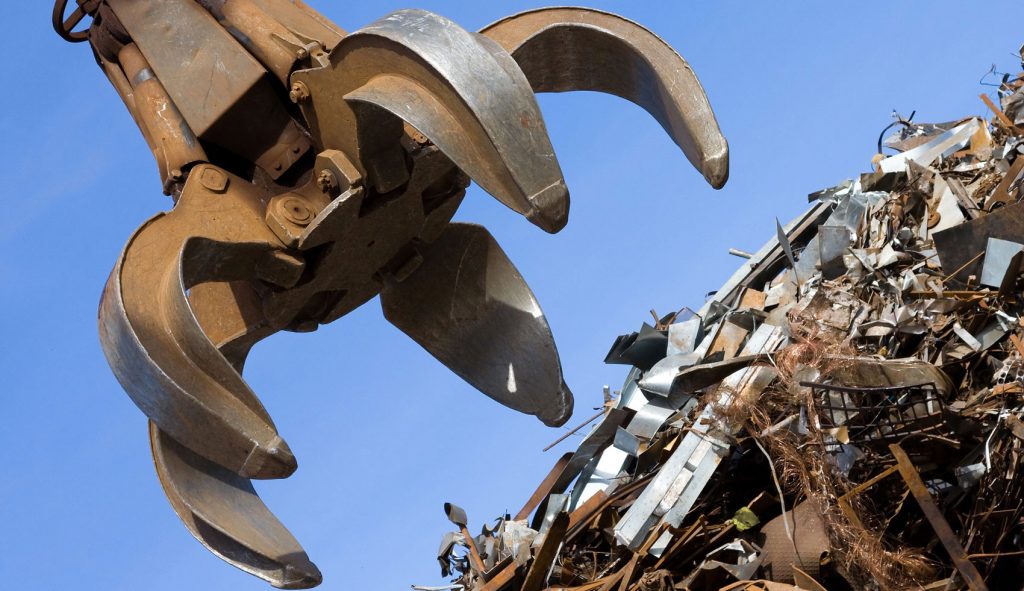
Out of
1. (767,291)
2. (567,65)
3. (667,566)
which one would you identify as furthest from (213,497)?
(767,291)

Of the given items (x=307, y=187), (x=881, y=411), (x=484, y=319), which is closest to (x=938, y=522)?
(x=881, y=411)

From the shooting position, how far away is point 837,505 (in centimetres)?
587

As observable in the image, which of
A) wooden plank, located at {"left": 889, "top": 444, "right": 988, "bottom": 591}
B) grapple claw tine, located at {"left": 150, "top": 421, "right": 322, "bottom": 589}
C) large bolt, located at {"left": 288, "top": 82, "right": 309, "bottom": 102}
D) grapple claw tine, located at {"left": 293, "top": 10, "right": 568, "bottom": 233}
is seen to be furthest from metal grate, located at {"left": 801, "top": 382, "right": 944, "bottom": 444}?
large bolt, located at {"left": 288, "top": 82, "right": 309, "bottom": 102}

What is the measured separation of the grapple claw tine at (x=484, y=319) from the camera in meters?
6.82

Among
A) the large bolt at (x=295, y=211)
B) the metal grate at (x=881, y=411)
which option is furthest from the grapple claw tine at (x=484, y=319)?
the metal grate at (x=881, y=411)

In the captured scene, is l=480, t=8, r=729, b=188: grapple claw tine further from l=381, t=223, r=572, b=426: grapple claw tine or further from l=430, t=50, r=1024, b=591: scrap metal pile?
l=430, t=50, r=1024, b=591: scrap metal pile

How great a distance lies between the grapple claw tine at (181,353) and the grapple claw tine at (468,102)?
3.21 feet

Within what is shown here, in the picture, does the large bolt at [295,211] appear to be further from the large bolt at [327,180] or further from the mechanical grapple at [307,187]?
the large bolt at [327,180]

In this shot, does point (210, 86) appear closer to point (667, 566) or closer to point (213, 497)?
point (213, 497)

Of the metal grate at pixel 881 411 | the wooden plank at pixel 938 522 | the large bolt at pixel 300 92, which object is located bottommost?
the wooden plank at pixel 938 522

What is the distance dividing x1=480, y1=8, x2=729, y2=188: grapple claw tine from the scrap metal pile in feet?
A: 3.62

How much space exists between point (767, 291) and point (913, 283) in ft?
4.11

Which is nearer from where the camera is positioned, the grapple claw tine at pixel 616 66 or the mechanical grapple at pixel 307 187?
the mechanical grapple at pixel 307 187

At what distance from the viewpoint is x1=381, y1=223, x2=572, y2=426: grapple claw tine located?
682cm
